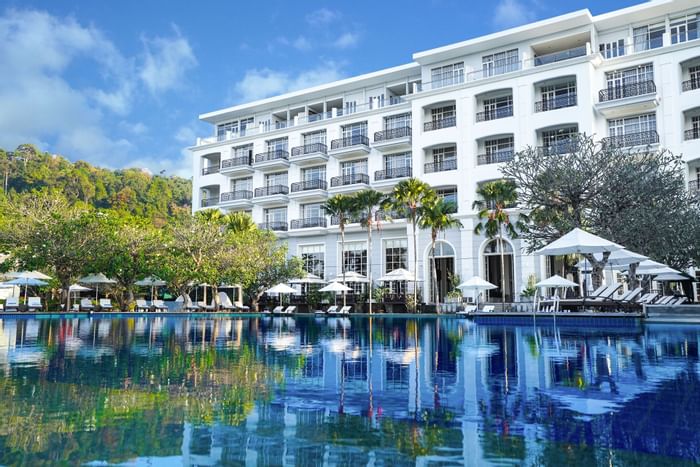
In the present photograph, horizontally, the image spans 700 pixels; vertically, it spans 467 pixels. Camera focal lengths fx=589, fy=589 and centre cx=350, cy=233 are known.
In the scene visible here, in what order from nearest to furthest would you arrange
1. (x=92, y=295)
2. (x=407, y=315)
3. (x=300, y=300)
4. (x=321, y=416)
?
(x=321, y=416), (x=407, y=315), (x=300, y=300), (x=92, y=295)

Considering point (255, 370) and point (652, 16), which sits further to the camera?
point (652, 16)

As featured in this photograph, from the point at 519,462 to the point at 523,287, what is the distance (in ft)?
103

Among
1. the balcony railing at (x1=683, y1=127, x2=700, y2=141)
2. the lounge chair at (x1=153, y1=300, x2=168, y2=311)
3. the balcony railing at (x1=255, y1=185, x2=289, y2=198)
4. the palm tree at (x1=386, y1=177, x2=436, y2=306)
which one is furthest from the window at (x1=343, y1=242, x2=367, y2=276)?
the balcony railing at (x1=683, y1=127, x2=700, y2=141)

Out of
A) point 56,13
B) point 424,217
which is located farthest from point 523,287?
point 56,13

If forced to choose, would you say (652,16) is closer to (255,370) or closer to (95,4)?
(255,370)

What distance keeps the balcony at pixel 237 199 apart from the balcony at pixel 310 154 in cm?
501

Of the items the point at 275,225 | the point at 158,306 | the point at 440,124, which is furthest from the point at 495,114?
the point at 158,306

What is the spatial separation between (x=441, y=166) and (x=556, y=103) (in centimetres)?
780

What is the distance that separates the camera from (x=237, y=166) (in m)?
46.6

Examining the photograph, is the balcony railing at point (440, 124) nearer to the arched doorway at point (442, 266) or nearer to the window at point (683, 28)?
the arched doorway at point (442, 266)

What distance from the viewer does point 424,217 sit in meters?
32.3

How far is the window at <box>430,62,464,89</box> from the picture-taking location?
37812 mm

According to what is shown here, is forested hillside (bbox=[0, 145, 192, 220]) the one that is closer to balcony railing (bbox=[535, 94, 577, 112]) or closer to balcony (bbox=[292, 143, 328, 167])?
balcony (bbox=[292, 143, 328, 167])

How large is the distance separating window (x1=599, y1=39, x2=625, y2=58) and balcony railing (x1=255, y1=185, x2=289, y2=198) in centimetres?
2340
